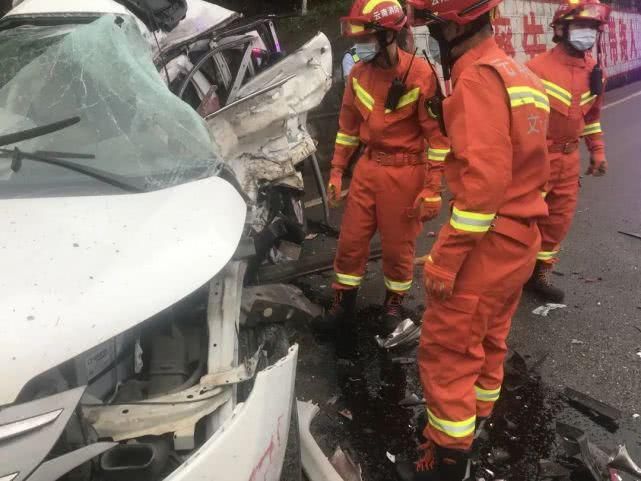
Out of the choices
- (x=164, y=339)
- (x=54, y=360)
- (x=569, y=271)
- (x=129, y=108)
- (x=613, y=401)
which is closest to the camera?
(x=54, y=360)

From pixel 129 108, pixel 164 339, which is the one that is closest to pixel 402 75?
pixel 129 108

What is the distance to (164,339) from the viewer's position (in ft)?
6.20

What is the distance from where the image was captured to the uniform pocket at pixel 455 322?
2127mm

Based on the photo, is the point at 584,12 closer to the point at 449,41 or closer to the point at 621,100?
the point at 449,41

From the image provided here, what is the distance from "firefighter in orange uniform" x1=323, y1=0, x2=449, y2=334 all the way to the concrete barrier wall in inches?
181

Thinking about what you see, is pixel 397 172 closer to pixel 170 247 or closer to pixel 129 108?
pixel 129 108

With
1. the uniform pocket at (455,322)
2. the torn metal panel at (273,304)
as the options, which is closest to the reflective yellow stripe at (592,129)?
the uniform pocket at (455,322)

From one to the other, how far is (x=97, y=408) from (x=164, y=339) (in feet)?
1.37

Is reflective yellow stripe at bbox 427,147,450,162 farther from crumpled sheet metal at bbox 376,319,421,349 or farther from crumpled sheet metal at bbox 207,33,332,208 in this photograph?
crumpled sheet metal at bbox 376,319,421,349

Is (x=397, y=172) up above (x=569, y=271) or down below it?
above

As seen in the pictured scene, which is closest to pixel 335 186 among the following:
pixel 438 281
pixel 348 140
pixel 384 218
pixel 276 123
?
pixel 348 140

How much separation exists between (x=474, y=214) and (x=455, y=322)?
43 cm

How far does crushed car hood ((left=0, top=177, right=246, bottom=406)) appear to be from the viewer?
1275 millimetres

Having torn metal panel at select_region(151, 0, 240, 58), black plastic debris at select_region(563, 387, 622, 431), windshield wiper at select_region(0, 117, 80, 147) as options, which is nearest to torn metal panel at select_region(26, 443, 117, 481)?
windshield wiper at select_region(0, 117, 80, 147)
